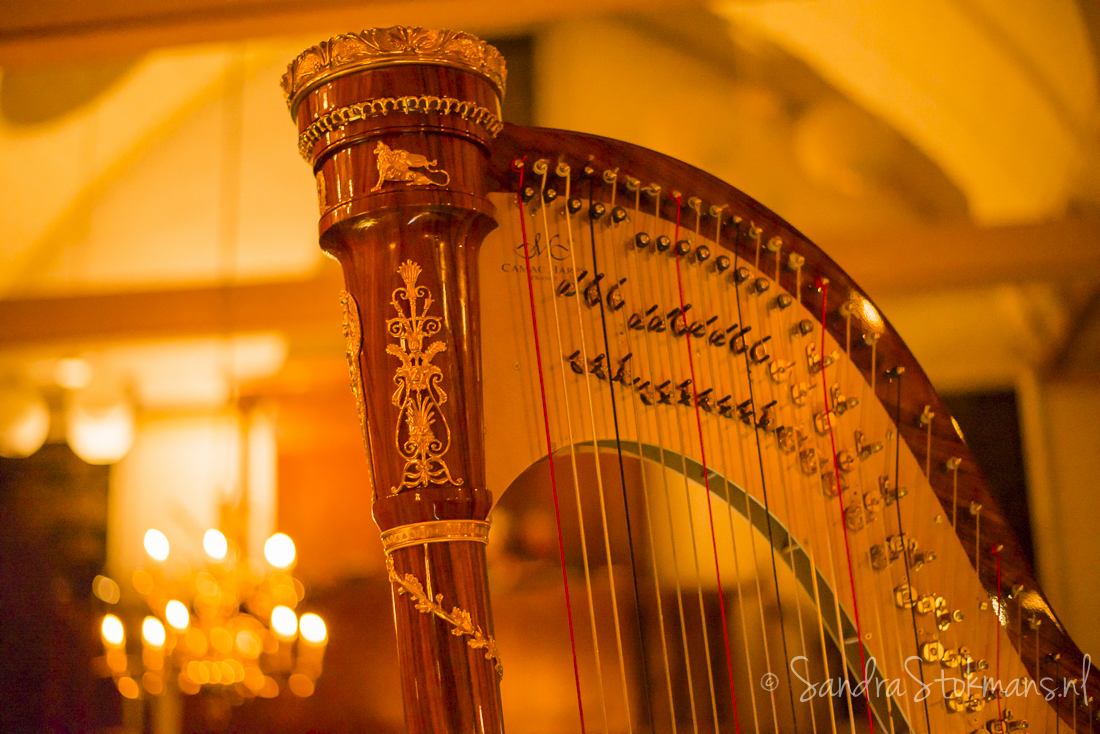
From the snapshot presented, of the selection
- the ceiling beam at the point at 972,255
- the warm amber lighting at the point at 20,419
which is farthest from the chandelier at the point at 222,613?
the ceiling beam at the point at 972,255

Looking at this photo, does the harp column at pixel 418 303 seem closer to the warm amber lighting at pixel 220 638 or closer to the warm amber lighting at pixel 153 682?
the warm amber lighting at pixel 220 638

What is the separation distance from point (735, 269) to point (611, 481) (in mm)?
5191

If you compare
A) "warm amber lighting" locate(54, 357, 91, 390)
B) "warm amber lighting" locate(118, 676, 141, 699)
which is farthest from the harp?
"warm amber lighting" locate(54, 357, 91, 390)

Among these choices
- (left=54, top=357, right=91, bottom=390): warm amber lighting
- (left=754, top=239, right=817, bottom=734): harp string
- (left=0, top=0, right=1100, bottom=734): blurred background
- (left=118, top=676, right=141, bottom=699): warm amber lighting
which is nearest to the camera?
(left=754, top=239, right=817, bottom=734): harp string

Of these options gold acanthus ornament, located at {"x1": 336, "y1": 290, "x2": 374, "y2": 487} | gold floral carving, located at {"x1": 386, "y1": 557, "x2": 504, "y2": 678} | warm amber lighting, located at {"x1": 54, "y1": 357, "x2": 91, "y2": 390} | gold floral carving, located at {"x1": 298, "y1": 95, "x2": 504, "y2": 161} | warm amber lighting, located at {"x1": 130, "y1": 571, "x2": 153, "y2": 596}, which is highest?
warm amber lighting, located at {"x1": 54, "y1": 357, "x2": 91, "y2": 390}

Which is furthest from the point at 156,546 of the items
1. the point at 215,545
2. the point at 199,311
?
the point at 199,311

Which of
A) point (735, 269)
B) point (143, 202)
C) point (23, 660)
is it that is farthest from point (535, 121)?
point (735, 269)

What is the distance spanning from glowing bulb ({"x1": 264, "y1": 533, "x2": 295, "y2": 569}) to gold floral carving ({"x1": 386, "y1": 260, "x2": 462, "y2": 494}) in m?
3.73

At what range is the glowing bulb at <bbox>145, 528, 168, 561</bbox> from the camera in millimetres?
4504

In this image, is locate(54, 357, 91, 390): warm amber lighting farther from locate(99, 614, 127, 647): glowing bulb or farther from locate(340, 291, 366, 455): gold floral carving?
locate(340, 291, 366, 455): gold floral carving

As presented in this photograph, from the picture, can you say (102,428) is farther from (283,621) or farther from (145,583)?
(283,621)

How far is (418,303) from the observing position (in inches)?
42.2

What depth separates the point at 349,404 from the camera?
6301 mm

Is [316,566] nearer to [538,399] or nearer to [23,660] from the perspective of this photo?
[23,660]
